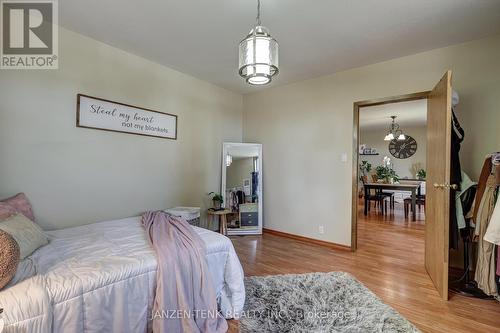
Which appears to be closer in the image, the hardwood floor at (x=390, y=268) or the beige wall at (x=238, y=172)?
the hardwood floor at (x=390, y=268)

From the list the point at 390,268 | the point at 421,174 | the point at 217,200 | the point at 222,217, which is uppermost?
the point at 421,174

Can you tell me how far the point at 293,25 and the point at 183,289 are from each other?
2417mm

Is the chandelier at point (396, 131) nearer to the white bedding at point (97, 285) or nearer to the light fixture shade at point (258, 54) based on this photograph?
the light fixture shade at point (258, 54)

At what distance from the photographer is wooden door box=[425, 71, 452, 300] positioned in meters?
2.04

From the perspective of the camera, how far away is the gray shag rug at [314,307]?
1684 mm

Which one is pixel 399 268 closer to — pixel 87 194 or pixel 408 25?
pixel 408 25

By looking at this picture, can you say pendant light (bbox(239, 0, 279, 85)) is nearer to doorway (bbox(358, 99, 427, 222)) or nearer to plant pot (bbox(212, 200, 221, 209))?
plant pot (bbox(212, 200, 221, 209))

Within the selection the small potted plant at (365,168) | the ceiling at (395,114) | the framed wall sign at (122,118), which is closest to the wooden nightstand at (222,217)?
the framed wall sign at (122,118)

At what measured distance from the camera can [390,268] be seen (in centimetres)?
275

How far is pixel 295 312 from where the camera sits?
6.02 feet

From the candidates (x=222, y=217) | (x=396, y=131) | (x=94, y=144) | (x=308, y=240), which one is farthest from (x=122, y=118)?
(x=396, y=131)

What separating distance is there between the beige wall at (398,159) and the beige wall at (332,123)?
510 centimetres

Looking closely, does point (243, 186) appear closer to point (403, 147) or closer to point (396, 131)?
point (396, 131)

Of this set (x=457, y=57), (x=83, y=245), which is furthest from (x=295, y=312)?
(x=457, y=57)
